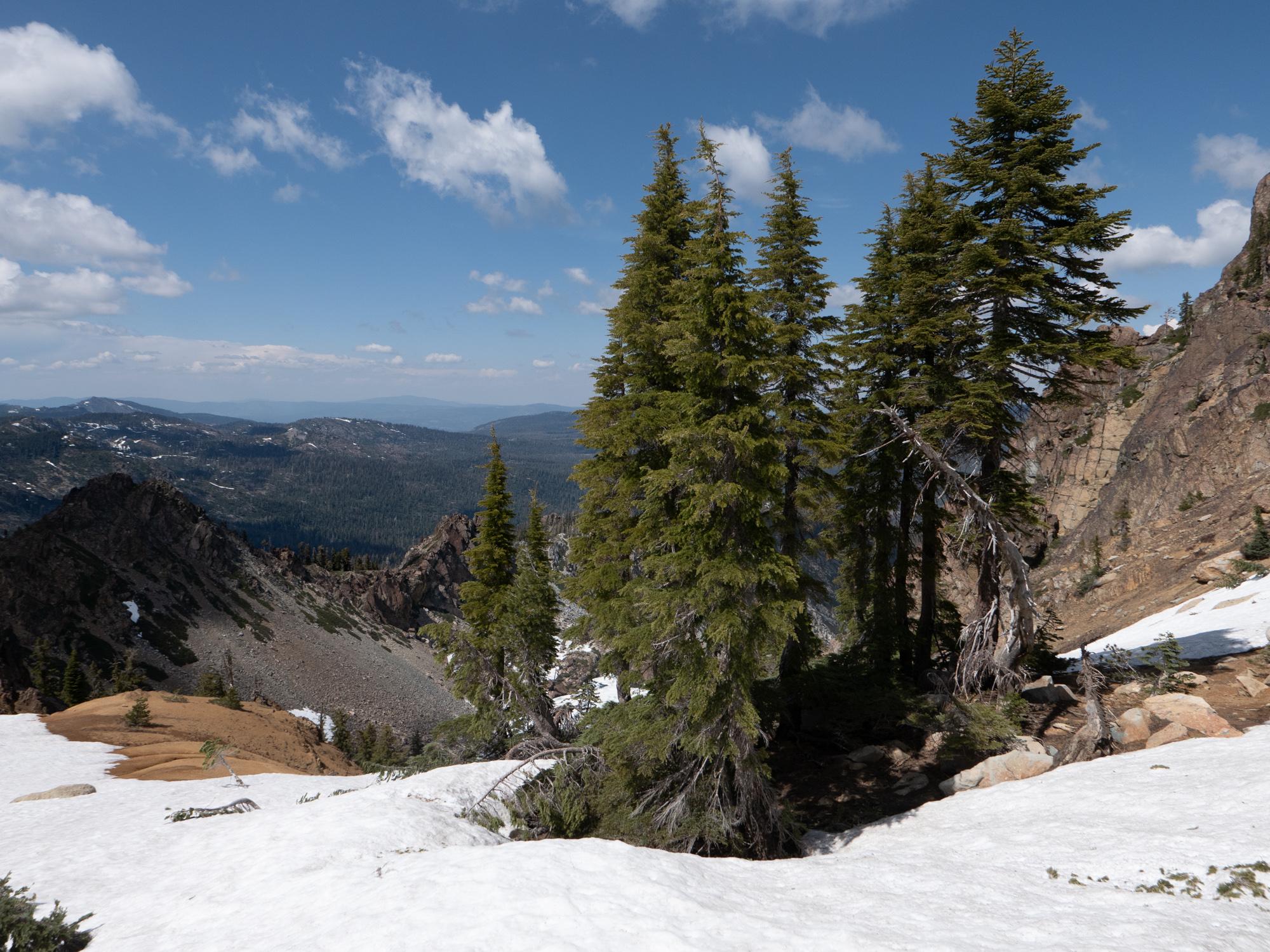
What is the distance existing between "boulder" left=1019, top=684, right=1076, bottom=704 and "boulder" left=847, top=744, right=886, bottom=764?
3.70m

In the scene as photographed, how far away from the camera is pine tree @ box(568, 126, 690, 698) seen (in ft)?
44.3

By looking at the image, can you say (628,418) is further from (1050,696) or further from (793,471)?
(1050,696)

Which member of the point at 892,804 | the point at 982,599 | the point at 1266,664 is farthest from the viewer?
the point at 982,599

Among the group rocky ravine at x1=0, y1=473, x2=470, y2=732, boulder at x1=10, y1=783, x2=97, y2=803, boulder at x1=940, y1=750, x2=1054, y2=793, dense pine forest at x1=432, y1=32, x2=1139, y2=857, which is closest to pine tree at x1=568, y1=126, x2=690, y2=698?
dense pine forest at x1=432, y1=32, x2=1139, y2=857

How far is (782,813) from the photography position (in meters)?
10.6

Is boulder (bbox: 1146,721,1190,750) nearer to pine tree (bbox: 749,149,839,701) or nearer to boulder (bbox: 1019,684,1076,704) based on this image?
boulder (bbox: 1019,684,1076,704)

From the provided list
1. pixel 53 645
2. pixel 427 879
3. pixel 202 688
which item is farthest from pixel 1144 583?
pixel 53 645

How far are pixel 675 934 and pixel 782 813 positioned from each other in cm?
480

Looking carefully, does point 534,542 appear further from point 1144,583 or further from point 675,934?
point 1144,583

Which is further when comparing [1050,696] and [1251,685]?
[1050,696]

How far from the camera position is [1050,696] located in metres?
14.3

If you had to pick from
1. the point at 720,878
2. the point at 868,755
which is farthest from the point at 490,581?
the point at 720,878

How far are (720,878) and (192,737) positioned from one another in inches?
1164

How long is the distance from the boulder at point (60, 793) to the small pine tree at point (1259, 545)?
3979 cm
